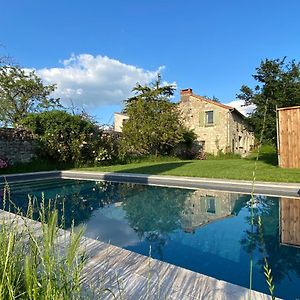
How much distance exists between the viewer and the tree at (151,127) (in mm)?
20078

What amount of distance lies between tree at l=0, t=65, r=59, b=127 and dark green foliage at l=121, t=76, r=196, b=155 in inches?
439

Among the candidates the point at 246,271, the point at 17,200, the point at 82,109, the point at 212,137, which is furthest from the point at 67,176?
the point at 212,137

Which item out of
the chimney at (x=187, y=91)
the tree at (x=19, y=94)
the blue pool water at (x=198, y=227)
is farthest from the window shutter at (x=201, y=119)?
the blue pool water at (x=198, y=227)

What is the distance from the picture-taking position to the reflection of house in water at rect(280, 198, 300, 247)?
15.1 ft

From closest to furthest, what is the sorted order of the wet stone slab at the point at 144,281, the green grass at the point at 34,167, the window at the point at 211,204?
the wet stone slab at the point at 144,281 < the window at the point at 211,204 < the green grass at the point at 34,167

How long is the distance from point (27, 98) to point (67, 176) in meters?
16.9

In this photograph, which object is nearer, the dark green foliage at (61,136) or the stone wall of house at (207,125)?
the dark green foliage at (61,136)

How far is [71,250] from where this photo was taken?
4.60ft

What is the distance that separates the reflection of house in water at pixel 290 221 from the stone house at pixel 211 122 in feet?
57.0

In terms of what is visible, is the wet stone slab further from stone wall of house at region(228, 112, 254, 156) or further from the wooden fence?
stone wall of house at region(228, 112, 254, 156)

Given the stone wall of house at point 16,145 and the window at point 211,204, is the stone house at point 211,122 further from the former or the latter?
the window at point 211,204

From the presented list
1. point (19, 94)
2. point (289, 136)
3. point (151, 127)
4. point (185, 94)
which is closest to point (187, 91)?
point (185, 94)

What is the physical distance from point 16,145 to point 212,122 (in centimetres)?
1637

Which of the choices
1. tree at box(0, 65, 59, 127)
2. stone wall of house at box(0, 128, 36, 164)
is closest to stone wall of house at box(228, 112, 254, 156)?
stone wall of house at box(0, 128, 36, 164)
